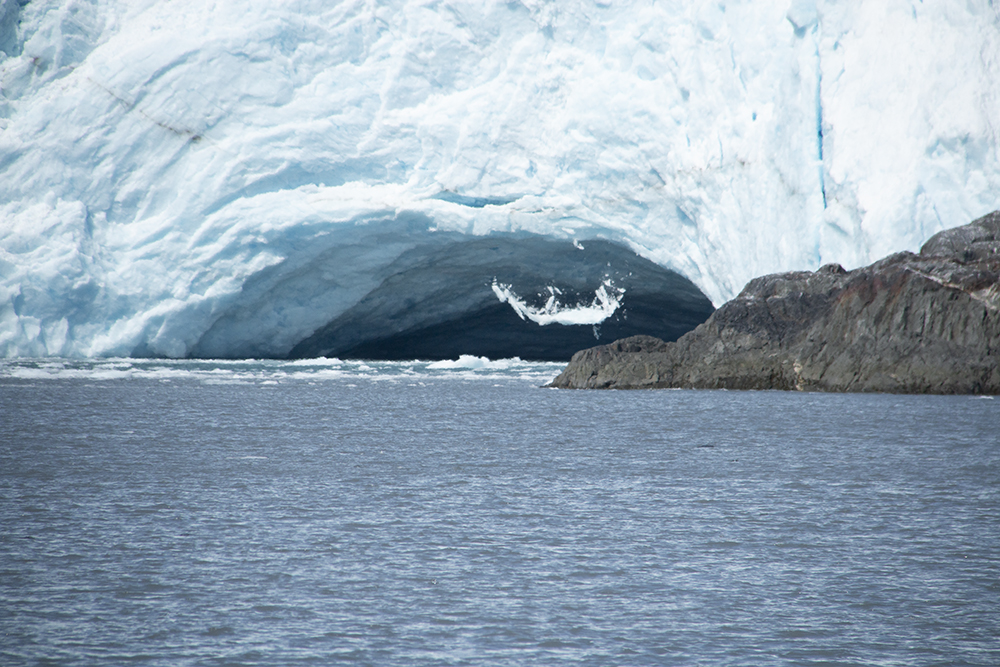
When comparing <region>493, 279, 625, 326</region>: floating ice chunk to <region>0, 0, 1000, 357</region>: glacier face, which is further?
<region>493, 279, 625, 326</region>: floating ice chunk

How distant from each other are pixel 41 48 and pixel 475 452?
1823cm

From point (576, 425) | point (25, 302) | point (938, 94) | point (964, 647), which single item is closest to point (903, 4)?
point (938, 94)

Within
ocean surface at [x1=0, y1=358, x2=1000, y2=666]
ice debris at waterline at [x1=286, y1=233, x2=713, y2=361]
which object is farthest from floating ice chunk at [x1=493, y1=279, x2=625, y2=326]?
ocean surface at [x1=0, y1=358, x2=1000, y2=666]

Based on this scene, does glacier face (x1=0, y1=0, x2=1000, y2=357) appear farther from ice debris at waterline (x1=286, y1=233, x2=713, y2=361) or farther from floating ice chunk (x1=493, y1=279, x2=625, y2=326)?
floating ice chunk (x1=493, y1=279, x2=625, y2=326)

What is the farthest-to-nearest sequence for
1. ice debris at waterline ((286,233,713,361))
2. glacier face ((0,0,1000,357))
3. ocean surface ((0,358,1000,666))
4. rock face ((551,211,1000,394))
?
ice debris at waterline ((286,233,713,361)) < glacier face ((0,0,1000,357)) < rock face ((551,211,1000,394)) < ocean surface ((0,358,1000,666))

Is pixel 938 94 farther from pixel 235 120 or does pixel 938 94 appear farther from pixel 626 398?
pixel 235 120

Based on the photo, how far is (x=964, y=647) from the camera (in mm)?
3775

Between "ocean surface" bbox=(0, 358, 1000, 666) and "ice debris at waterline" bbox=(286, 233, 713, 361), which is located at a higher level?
"ice debris at waterline" bbox=(286, 233, 713, 361)

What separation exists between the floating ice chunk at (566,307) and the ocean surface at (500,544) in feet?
44.8

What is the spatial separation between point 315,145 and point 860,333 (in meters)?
12.3

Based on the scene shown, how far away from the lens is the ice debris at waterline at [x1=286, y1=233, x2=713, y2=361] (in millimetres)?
23797

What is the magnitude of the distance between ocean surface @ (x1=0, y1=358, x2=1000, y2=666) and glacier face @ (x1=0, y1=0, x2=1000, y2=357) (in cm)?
1026

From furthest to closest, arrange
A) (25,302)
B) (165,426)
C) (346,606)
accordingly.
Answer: (25,302) → (165,426) → (346,606)

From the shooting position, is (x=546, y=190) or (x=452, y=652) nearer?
(x=452, y=652)
